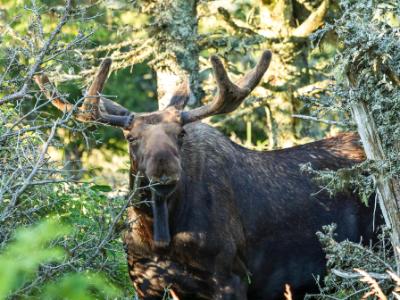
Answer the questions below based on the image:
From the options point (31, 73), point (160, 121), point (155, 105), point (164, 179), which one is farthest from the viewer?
point (155, 105)

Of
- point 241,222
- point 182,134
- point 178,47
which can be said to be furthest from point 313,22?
point 182,134

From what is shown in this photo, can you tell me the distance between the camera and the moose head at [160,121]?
6.62 metres

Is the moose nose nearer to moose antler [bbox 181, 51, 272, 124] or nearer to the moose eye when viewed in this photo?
the moose eye

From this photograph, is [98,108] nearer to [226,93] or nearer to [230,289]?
[226,93]

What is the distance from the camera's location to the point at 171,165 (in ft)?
21.6

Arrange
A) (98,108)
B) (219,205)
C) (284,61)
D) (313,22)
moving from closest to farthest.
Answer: (98,108) < (219,205) < (313,22) < (284,61)

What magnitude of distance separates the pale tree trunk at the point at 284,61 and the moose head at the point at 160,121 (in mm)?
4042

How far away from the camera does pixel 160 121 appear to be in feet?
23.6

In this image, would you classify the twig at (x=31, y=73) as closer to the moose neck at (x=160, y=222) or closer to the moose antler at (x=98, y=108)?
the moose antler at (x=98, y=108)

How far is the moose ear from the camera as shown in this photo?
793 cm

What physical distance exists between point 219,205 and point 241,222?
38cm

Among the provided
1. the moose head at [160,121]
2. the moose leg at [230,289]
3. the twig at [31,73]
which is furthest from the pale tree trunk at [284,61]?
the twig at [31,73]

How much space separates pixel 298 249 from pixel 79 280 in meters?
5.75

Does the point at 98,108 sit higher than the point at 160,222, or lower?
higher
